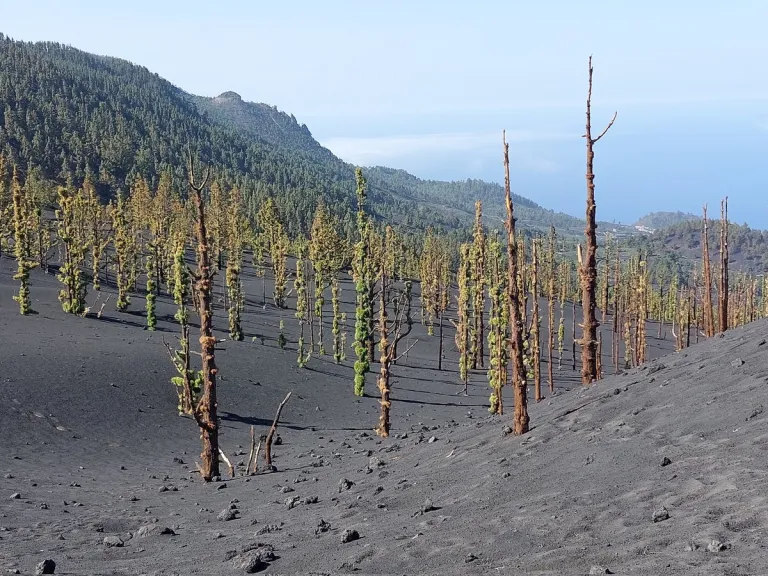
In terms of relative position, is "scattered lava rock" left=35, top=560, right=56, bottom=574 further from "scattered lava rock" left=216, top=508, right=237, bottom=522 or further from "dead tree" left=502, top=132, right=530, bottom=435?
"dead tree" left=502, top=132, right=530, bottom=435

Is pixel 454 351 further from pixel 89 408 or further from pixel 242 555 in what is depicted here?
pixel 242 555

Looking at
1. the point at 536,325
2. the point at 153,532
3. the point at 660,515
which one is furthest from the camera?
the point at 536,325

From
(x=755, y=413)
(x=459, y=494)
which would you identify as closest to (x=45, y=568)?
(x=459, y=494)

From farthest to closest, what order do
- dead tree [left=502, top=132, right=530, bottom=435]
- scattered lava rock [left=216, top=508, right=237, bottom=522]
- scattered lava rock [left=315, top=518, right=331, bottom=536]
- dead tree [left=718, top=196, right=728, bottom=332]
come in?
1. dead tree [left=718, top=196, right=728, bottom=332]
2. dead tree [left=502, top=132, right=530, bottom=435]
3. scattered lava rock [left=216, top=508, right=237, bottom=522]
4. scattered lava rock [left=315, top=518, right=331, bottom=536]

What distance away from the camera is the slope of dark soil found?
812 centimetres

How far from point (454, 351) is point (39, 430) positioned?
64045mm

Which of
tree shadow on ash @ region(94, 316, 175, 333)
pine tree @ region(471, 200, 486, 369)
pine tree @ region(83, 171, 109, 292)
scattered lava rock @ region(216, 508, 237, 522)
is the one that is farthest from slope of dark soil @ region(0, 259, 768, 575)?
pine tree @ region(83, 171, 109, 292)

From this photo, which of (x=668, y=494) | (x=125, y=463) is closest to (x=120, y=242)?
(x=125, y=463)

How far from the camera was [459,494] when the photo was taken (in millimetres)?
12391

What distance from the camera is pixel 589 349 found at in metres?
23.0

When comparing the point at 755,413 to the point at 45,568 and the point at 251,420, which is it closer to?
the point at 45,568

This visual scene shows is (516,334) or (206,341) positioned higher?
(516,334)

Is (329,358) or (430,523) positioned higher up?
(430,523)

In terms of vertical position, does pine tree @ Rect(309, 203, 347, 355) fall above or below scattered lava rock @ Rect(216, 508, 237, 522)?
above
